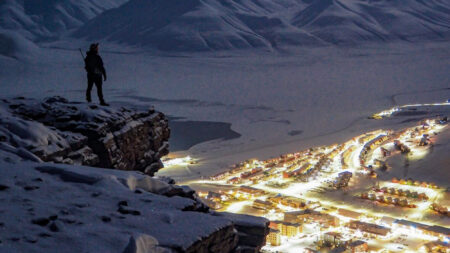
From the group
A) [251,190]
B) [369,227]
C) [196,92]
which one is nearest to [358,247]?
[369,227]

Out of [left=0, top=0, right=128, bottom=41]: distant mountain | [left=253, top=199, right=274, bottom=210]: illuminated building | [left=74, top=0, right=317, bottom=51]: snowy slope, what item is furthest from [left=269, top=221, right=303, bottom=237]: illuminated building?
[left=0, top=0, right=128, bottom=41]: distant mountain

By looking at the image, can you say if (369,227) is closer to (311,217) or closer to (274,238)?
(311,217)

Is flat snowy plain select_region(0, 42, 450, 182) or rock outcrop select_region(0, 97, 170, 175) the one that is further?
flat snowy plain select_region(0, 42, 450, 182)

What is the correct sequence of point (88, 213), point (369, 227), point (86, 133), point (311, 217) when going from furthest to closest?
point (311, 217) → point (369, 227) → point (86, 133) → point (88, 213)

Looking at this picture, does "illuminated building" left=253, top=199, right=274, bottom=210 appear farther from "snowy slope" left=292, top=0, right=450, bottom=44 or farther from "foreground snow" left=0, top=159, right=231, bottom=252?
"snowy slope" left=292, top=0, right=450, bottom=44

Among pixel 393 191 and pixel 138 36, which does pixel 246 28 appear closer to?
pixel 138 36

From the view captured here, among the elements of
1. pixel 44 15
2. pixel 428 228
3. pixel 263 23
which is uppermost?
pixel 44 15

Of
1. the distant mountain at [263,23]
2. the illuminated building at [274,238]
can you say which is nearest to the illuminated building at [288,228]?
the illuminated building at [274,238]
